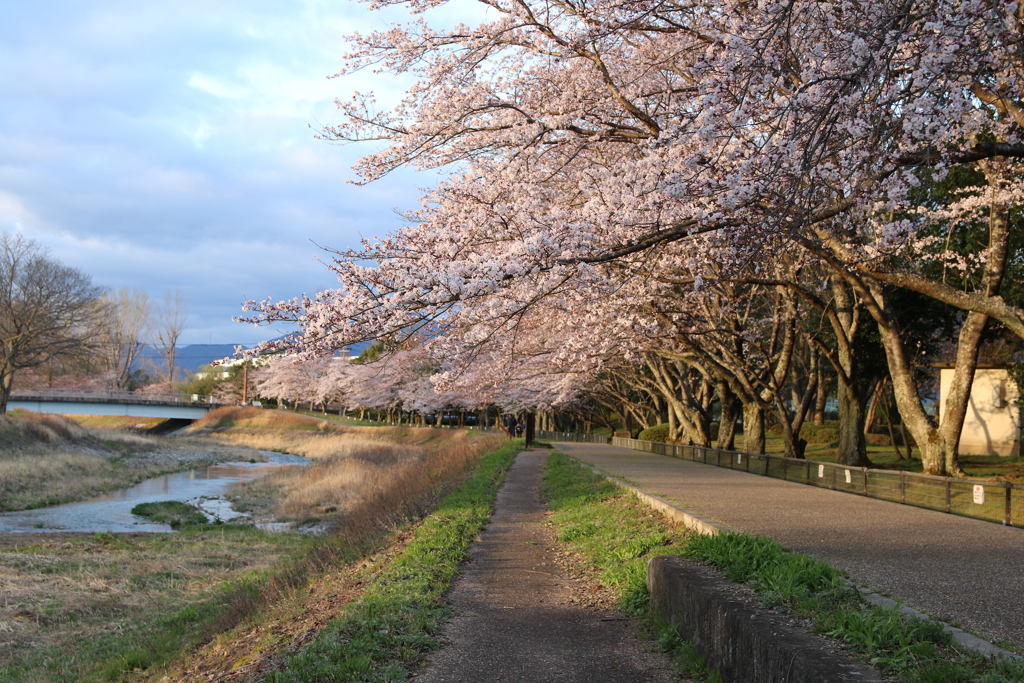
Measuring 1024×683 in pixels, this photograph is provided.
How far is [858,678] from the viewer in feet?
12.7

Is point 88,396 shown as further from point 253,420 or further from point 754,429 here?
point 754,429

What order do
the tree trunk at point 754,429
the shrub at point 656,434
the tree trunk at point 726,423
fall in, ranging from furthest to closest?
1. the shrub at point 656,434
2. the tree trunk at point 726,423
3. the tree trunk at point 754,429

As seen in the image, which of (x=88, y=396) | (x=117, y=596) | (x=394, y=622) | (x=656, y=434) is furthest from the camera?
(x=88, y=396)

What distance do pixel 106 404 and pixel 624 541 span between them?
7316 centimetres

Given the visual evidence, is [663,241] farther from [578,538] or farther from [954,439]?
[954,439]

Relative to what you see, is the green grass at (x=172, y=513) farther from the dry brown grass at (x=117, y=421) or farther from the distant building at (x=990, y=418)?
the dry brown grass at (x=117, y=421)

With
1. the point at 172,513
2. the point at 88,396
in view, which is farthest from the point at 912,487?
the point at 88,396

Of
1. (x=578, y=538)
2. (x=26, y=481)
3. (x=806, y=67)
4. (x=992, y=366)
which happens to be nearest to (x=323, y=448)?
(x=26, y=481)

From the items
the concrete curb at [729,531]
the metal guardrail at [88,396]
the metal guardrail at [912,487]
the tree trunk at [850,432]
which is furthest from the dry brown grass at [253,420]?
the concrete curb at [729,531]

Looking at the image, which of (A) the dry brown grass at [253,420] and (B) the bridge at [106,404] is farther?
(B) the bridge at [106,404]

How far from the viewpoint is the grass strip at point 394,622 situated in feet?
16.8

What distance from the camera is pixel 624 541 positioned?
9.34m

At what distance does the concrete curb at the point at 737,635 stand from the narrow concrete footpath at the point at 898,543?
50.7 inches

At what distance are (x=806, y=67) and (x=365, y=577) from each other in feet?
25.7
